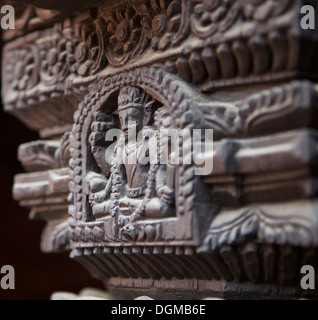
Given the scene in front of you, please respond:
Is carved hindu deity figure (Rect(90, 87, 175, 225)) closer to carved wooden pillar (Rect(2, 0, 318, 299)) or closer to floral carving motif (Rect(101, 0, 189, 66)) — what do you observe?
carved wooden pillar (Rect(2, 0, 318, 299))

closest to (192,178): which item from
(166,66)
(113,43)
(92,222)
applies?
(166,66)

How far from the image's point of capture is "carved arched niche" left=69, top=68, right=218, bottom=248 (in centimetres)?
167

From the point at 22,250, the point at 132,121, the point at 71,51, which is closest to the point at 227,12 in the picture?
the point at 132,121

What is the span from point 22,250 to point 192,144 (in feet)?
5.90

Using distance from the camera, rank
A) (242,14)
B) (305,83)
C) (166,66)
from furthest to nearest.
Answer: (166,66), (242,14), (305,83)

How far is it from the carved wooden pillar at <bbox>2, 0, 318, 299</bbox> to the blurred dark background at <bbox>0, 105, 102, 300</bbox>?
37.5 inches

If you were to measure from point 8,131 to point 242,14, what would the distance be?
1966 mm

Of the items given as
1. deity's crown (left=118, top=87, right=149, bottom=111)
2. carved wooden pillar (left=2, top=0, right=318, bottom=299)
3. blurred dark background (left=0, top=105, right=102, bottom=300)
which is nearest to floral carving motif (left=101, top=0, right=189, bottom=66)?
carved wooden pillar (left=2, top=0, right=318, bottom=299)

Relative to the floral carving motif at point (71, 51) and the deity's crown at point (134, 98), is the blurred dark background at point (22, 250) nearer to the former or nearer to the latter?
the floral carving motif at point (71, 51)

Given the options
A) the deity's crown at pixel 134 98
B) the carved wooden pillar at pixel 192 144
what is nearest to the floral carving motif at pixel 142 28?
the carved wooden pillar at pixel 192 144

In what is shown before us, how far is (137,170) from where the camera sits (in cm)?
186

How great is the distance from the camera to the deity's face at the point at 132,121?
1.88 meters

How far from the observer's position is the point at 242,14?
5.16 feet
